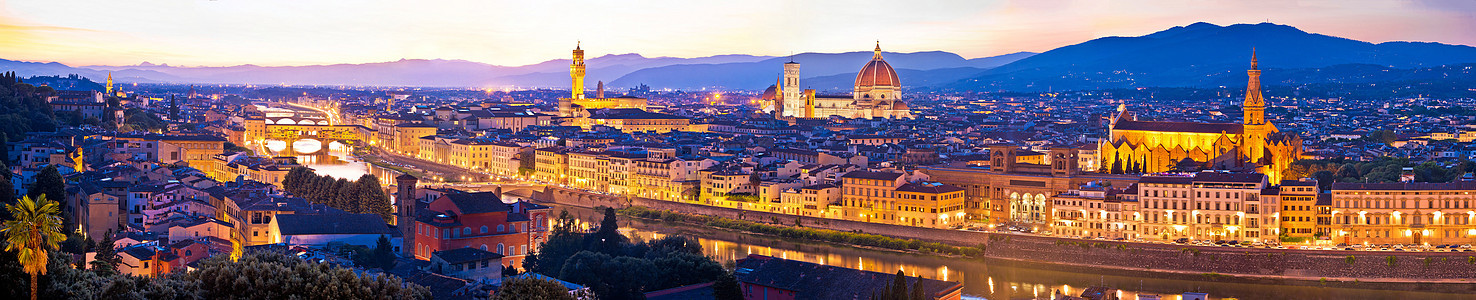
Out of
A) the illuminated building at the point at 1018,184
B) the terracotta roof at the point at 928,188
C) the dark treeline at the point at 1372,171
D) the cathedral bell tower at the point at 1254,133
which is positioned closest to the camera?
the terracotta roof at the point at 928,188

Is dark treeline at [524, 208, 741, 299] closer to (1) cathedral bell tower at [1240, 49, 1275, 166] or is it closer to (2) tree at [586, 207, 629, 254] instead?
(2) tree at [586, 207, 629, 254]

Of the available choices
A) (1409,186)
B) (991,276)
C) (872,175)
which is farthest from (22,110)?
(1409,186)

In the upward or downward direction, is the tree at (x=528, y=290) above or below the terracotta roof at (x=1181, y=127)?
below

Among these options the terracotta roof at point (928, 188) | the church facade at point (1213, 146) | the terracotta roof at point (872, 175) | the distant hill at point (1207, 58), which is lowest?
the terracotta roof at point (928, 188)

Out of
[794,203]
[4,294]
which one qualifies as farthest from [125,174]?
[4,294]

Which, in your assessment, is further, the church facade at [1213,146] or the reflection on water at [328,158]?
the reflection on water at [328,158]

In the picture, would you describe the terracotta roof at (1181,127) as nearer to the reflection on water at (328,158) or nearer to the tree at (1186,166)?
the tree at (1186,166)

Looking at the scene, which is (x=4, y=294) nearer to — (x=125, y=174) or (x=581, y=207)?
(x=125, y=174)

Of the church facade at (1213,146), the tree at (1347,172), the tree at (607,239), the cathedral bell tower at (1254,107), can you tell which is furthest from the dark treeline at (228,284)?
the cathedral bell tower at (1254,107)
